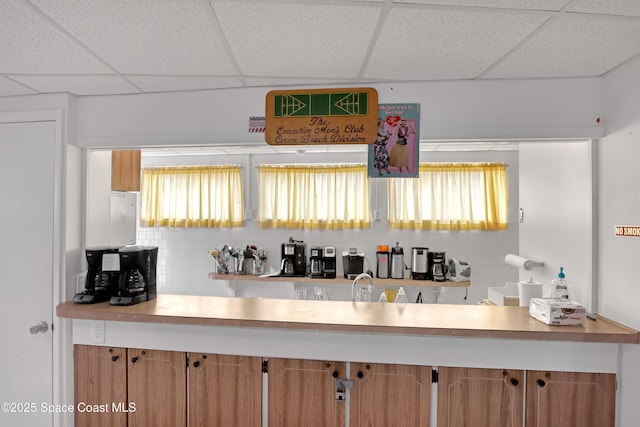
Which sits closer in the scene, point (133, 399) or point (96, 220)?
point (133, 399)

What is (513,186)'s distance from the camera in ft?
14.2

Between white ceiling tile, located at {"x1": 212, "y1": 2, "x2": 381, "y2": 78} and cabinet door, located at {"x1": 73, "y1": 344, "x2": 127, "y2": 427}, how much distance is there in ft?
6.11

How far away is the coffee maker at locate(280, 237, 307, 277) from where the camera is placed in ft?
A: 13.6

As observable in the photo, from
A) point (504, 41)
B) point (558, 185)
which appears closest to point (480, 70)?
point (504, 41)

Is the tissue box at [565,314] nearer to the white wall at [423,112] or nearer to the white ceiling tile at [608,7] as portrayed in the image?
the white wall at [423,112]

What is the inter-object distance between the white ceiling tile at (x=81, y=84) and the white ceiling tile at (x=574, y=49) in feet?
7.19

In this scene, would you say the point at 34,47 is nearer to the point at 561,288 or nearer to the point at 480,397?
the point at 480,397

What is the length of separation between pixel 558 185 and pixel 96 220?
314 cm

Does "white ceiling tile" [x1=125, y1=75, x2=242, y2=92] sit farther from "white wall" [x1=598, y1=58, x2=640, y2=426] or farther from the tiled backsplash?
the tiled backsplash

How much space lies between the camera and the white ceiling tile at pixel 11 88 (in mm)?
1926

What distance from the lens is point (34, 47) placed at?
153 cm

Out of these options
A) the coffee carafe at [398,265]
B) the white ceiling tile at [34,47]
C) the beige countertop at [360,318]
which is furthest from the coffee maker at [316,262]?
the white ceiling tile at [34,47]

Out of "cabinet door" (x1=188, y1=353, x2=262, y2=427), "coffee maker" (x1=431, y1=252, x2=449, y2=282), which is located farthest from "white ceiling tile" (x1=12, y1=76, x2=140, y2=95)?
"coffee maker" (x1=431, y1=252, x2=449, y2=282)

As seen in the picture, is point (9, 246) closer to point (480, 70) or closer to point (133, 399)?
point (133, 399)
